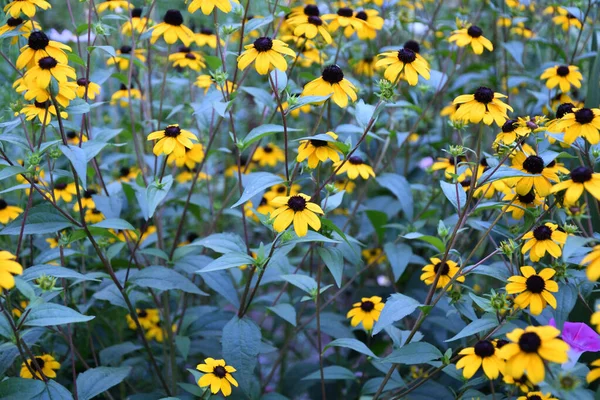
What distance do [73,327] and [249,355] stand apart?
33.7 inches

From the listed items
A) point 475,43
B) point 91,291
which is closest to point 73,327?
point 91,291

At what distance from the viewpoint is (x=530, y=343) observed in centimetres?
124

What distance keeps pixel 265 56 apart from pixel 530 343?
3.40ft

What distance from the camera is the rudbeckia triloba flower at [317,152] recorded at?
1812 millimetres

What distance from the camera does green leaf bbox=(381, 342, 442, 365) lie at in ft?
5.55

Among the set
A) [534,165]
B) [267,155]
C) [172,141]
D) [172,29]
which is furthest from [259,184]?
[267,155]

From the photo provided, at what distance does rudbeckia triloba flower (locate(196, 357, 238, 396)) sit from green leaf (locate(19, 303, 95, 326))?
0.37 metres

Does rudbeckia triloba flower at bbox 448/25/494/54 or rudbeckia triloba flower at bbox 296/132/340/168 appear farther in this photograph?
rudbeckia triloba flower at bbox 448/25/494/54

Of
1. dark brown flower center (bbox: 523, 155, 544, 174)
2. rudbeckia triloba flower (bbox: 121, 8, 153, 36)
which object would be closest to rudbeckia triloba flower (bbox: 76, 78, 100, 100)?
rudbeckia triloba flower (bbox: 121, 8, 153, 36)

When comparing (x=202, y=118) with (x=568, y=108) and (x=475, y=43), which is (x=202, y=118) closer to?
(x=475, y=43)

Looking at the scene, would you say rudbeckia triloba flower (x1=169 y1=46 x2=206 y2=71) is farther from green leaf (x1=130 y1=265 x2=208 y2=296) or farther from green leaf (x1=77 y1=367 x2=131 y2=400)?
green leaf (x1=77 y1=367 x2=131 y2=400)

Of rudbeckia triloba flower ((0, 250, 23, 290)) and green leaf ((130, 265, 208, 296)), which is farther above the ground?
rudbeckia triloba flower ((0, 250, 23, 290))

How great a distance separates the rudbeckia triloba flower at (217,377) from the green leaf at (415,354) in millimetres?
426

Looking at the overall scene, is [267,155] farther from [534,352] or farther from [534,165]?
[534,352]
